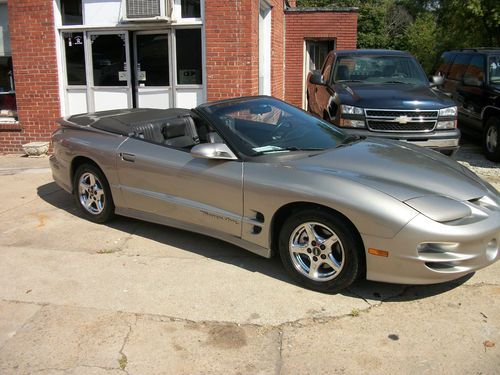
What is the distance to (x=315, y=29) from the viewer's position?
1522 centimetres

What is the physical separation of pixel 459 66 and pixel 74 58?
25.3ft

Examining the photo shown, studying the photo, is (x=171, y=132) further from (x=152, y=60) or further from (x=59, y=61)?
(x=59, y=61)

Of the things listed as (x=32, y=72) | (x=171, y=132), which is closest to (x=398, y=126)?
(x=171, y=132)

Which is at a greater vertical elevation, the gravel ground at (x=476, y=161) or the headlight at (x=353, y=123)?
the headlight at (x=353, y=123)

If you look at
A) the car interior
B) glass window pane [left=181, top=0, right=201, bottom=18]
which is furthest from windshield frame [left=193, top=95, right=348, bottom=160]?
glass window pane [left=181, top=0, right=201, bottom=18]

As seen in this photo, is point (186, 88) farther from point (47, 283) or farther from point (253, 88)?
point (47, 283)

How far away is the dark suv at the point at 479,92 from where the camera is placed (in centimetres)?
890

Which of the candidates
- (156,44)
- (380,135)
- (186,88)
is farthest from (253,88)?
(380,135)

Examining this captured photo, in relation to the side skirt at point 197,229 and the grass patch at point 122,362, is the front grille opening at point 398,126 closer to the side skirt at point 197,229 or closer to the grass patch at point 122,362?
the side skirt at point 197,229

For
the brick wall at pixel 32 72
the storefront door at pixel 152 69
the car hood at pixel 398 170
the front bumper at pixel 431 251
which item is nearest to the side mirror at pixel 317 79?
the storefront door at pixel 152 69

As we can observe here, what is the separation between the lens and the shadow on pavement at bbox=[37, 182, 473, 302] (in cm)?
403

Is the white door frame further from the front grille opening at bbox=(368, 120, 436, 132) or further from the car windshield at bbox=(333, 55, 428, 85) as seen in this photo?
the front grille opening at bbox=(368, 120, 436, 132)

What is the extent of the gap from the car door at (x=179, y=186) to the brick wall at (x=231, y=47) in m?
4.45

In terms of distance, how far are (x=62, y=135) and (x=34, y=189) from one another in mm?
1848
